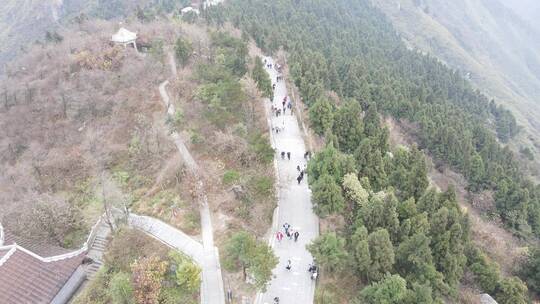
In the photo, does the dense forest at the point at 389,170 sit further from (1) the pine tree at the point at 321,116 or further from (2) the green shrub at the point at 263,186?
(2) the green shrub at the point at 263,186

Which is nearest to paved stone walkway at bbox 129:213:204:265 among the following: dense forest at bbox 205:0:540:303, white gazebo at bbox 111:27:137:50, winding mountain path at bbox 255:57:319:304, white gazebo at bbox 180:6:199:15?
winding mountain path at bbox 255:57:319:304

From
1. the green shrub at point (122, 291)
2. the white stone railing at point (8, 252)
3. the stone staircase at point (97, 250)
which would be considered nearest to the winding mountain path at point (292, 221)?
the green shrub at point (122, 291)

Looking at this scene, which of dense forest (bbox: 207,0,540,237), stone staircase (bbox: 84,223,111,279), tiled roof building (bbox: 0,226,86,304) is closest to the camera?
tiled roof building (bbox: 0,226,86,304)

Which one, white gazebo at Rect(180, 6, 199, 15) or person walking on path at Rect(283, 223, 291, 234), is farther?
white gazebo at Rect(180, 6, 199, 15)

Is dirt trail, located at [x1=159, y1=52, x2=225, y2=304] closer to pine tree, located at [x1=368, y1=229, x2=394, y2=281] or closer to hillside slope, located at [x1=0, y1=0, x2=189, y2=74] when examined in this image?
pine tree, located at [x1=368, y1=229, x2=394, y2=281]

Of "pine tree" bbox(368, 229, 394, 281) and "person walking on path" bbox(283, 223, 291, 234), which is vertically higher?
"pine tree" bbox(368, 229, 394, 281)

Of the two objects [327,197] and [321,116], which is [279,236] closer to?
[327,197]

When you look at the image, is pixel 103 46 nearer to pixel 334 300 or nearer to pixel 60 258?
pixel 60 258

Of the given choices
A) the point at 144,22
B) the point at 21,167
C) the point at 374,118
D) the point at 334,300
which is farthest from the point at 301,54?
the point at 334,300
